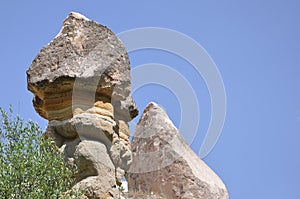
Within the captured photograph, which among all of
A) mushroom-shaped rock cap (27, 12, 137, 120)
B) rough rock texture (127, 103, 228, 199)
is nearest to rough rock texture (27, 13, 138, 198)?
mushroom-shaped rock cap (27, 12, 137, 120)

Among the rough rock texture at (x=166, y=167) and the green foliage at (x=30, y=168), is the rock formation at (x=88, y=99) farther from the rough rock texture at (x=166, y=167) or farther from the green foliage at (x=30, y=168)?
the rough rock texture at (x=166, y=167)

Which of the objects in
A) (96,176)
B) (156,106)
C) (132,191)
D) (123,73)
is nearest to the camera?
(96,176)

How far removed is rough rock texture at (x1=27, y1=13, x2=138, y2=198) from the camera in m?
13.5

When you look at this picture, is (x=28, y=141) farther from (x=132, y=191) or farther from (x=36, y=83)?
(x=132, y=191)

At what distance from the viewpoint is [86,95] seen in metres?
14.0

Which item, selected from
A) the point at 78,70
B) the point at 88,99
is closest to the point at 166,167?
the point at 88,99

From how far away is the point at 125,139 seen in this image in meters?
14.7

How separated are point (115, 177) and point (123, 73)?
7.24 feet

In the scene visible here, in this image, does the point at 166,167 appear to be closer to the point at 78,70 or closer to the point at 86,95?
the point at 86,95

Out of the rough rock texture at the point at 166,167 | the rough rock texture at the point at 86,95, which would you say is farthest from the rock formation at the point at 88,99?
the rough rock texture at the point at 166,167

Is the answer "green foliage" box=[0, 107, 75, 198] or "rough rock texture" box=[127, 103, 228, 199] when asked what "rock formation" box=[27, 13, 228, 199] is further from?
"rough rock texture" box=[127, 103, 228, 199]

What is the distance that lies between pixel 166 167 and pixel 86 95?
8.09 m

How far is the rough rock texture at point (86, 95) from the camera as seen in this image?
13.5m

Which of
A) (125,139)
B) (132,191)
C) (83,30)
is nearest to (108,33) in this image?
(83,30)
